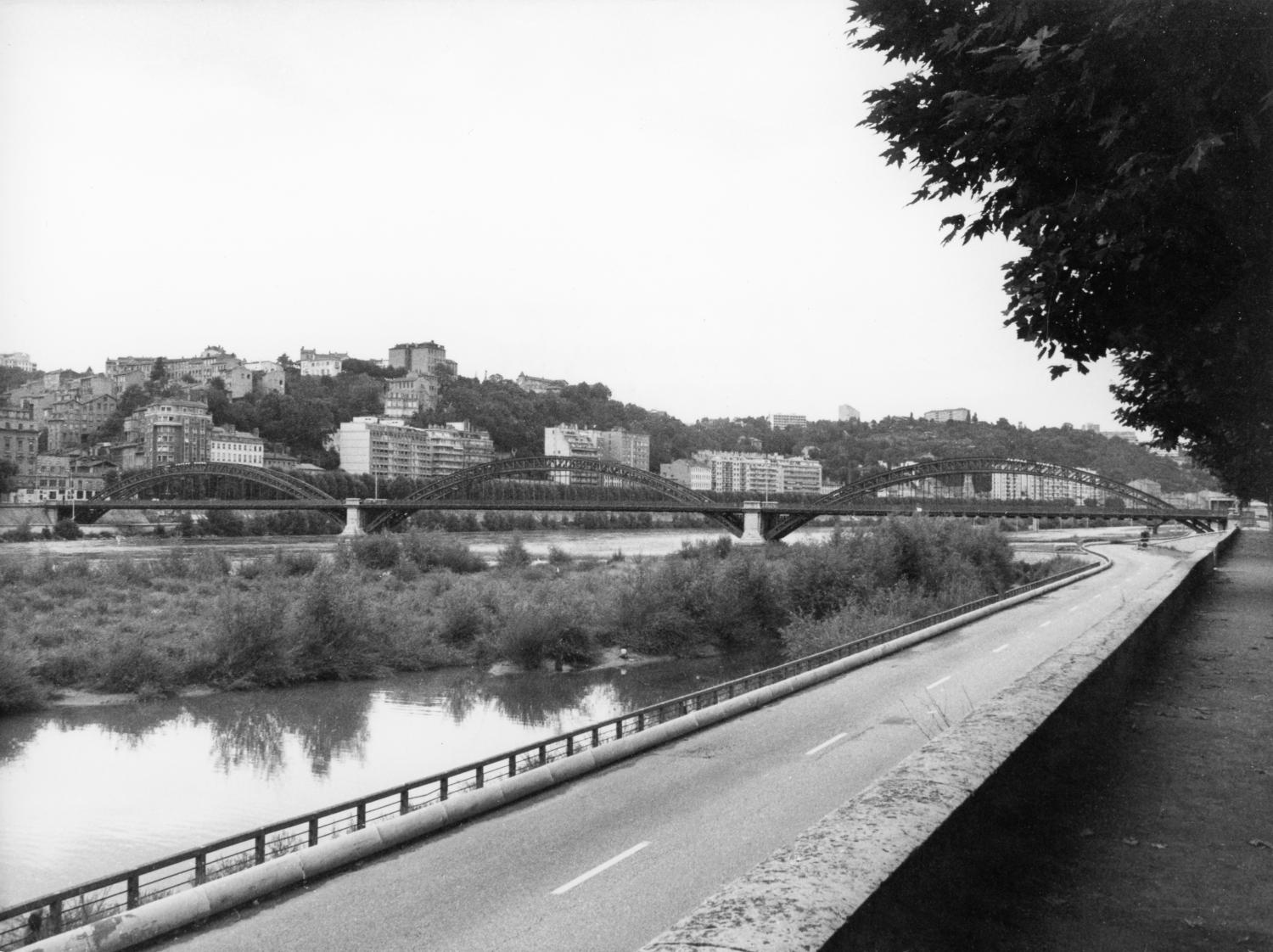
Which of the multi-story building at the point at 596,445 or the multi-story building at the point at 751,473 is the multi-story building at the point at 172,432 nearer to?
the multi-story building at the point at 596,445

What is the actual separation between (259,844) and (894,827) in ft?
31.2

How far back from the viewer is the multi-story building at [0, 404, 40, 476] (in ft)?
295

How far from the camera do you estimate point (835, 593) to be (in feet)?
137

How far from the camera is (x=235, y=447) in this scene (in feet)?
431

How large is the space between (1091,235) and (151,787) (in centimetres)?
1956

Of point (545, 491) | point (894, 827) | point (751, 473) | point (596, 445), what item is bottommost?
point (894, 827)

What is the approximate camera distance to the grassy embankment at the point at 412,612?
29875 millimetres

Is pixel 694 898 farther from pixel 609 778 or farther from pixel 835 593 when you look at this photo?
pixel 835 593

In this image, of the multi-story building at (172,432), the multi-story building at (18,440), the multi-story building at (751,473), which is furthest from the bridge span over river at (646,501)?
the multi-story building at (751,473)

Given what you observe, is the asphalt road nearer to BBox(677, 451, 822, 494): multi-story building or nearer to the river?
the river

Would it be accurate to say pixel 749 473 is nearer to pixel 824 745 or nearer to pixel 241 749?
pixel 241 749

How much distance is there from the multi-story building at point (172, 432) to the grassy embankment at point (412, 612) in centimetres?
7462

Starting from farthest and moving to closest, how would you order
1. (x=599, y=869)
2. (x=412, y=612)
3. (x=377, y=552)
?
(x=377, y=552) → (x=412, y=612) → (x=599, y=869)

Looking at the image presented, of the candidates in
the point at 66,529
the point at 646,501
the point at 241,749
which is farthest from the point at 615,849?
the point at 66,529
